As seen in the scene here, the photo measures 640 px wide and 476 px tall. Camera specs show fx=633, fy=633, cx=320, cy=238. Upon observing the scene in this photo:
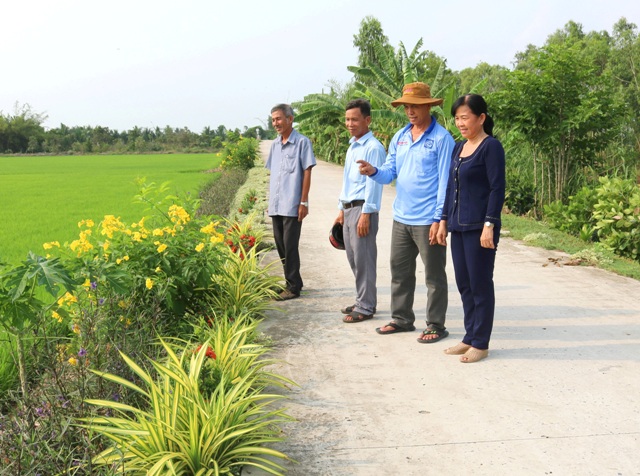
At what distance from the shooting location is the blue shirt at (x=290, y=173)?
614 centimetres

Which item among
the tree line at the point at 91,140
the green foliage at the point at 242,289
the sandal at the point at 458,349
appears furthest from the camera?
the tree line at the point at 91,140

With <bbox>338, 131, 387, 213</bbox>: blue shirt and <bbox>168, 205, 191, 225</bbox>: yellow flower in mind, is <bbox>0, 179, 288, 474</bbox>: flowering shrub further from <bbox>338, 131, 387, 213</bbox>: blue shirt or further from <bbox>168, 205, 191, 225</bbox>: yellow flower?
<bbox>338, 131, 387, 213</bbox>: blue shirt

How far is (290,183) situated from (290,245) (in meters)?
0.61

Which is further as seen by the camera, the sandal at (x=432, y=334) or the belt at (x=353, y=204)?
the belt at (x=353, y=204)

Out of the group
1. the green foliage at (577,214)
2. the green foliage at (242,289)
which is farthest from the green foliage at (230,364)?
the green foliage at (577,214)

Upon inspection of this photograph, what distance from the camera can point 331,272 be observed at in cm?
755

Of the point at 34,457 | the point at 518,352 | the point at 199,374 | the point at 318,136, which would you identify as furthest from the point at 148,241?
the point at 318,136

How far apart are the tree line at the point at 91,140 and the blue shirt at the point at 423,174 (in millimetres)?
68356

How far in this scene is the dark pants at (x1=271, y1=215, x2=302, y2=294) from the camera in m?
6.22

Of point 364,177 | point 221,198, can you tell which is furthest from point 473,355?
point 221,198

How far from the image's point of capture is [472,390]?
12.9 ft

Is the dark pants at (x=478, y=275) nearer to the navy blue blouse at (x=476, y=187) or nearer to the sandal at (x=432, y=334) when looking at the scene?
the navy blue blouse at (x=476, y=187)

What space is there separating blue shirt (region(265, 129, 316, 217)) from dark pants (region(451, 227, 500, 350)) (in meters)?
2.02

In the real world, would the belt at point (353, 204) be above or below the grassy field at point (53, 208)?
above
